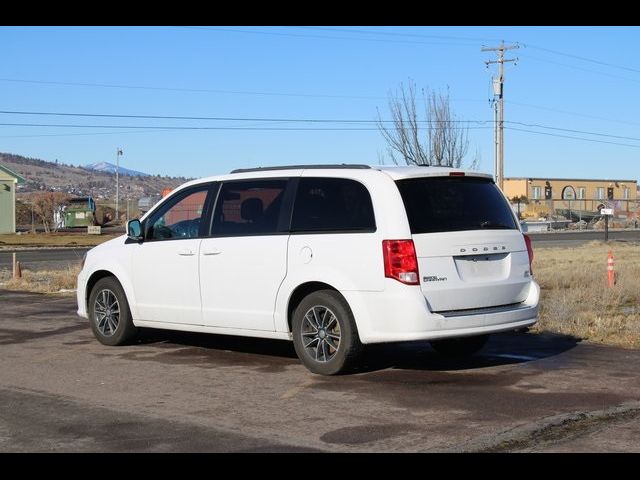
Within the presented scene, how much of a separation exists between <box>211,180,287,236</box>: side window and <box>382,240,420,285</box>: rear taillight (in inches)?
54.9

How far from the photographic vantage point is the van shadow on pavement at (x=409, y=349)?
903 cm

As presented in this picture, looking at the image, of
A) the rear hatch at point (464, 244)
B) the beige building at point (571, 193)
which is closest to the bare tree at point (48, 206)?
the beige building at point (571, 193)

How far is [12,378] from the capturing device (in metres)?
8.48

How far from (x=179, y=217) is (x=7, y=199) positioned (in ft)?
194

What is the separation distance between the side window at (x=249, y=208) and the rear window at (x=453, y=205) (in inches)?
54.6

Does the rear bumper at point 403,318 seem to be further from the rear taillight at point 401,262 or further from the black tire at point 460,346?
the black tire at point 460,346

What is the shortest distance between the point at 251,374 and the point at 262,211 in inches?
64.0

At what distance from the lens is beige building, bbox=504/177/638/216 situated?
317 feet

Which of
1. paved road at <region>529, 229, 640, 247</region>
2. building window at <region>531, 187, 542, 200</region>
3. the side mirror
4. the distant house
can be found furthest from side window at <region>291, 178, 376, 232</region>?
building window at <region>531, 187, 542, 200</region>

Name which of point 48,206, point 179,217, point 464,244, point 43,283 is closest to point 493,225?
point 464,244

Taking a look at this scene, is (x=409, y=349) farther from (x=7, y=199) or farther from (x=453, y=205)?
(x=7, y=199)

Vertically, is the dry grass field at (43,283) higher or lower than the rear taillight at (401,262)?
lower
